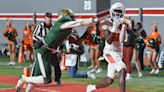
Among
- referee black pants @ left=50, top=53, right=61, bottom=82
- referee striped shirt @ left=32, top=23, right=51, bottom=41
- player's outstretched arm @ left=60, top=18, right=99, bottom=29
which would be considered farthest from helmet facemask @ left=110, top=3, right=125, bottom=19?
referee striped shirt @ left=32, top=23, right=51, bottom=41

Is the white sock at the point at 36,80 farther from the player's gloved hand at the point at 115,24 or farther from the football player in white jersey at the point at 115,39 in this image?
the player's gloved hand at the point at 115,24

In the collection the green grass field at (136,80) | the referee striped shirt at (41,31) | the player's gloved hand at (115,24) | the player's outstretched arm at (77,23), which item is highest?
the player's outstretched arm at (77,23)

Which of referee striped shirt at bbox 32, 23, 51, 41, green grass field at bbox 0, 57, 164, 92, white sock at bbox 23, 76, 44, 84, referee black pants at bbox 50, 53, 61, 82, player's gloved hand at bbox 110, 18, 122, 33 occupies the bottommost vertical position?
green grass field at bbox 0, 57, 164, 92

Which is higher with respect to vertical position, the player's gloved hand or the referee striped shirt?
the player's gloved hand

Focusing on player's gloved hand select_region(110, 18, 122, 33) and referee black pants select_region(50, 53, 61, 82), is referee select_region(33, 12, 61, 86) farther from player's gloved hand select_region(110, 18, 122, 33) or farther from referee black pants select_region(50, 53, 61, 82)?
player's gloved hand select_region(110, 18, 122, 33)

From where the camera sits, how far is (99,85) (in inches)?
452

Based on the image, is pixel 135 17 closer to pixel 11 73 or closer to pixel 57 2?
pixel 57 2

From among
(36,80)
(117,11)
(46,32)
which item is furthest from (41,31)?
(117,11)

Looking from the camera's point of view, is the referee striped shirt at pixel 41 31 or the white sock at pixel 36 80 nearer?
the white sock at pixel 36 80

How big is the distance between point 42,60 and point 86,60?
12.2 metres

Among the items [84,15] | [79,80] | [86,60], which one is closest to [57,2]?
[84,15]

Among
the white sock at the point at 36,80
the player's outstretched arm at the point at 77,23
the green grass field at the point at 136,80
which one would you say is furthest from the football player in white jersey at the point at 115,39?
the green grass field at the point at 136,80

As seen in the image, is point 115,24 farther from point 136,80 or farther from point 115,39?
point 136,80

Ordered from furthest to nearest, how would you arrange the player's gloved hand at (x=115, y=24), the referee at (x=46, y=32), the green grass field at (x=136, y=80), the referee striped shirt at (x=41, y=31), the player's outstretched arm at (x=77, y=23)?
1. the green grass field at (x=136, y=80)
2. the referee striped shirt at (x=41, y=31)
3. the referee at (x=46, y=32)
4. the player's gloved hand at (x=115, y=24)
5. the player's outstretched arm at (x=77, y=23)
